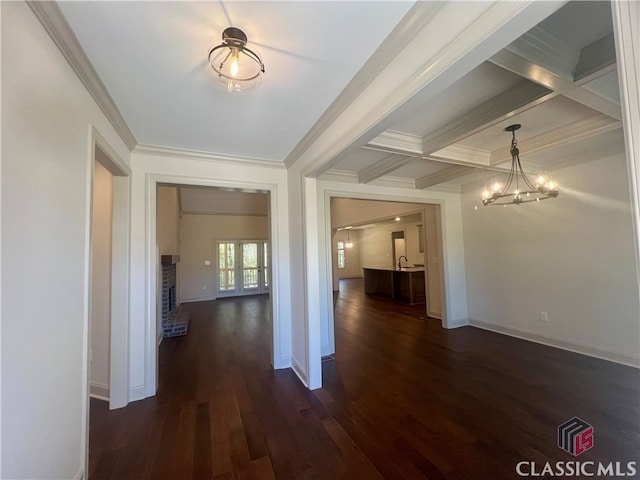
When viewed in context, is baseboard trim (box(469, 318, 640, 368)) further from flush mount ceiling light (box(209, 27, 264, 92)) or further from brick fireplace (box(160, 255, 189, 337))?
brick fireplace (box(160, 255, 189, 337))

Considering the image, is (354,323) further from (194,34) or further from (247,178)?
(194,34)

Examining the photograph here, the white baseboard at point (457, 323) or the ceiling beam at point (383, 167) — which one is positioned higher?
the ceiling beam at point (383, 167)

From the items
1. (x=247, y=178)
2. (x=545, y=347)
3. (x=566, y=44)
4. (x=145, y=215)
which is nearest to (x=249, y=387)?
(x=145, y=215)

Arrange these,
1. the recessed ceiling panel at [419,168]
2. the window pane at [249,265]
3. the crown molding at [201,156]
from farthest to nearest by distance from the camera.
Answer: the window pane at [249,265] < the recessed ceiling panel at [419,168] < the crown molding at [201,156]

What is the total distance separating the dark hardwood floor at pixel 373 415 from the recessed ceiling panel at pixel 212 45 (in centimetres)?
265

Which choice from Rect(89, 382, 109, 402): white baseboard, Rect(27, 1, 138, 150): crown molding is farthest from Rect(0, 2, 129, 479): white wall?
Rect(89, 382, 109, 402): white baseboard

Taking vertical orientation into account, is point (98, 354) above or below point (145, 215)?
below

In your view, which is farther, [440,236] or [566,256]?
[440,236]

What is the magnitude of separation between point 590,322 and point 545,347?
0.64 metres

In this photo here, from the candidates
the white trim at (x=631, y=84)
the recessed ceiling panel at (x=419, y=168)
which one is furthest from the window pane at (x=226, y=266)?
the white trim at (x=631, y=84)

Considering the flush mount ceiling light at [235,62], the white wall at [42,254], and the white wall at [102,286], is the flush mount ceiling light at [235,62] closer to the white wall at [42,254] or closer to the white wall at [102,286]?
the white wall at [42,254]

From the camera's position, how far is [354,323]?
5.29 m

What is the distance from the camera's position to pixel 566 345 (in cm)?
365

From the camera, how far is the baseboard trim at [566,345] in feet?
10.3
